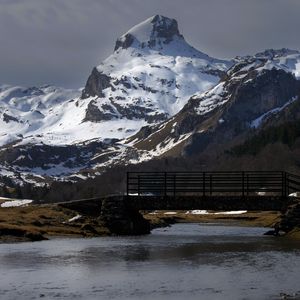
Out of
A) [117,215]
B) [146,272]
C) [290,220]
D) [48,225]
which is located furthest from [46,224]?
[146,272]

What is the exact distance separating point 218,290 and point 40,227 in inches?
1984

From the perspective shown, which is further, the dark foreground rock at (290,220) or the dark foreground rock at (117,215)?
the dark foreground rock at (117,215)

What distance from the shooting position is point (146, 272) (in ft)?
155

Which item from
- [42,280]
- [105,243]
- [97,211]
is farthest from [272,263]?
[97,211]

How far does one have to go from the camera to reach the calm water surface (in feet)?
128

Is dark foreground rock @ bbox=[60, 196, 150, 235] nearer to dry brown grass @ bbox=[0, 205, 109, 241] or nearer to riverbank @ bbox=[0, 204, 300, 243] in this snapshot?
riverbank @ bbox=[0, 204, 300, 243]

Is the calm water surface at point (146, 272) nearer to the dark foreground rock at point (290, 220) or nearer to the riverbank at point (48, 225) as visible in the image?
the riverbank at point (48, 225)

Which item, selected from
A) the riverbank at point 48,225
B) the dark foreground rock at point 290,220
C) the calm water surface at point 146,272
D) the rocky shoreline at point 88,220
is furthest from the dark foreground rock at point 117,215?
the calm water surface at point 146,272

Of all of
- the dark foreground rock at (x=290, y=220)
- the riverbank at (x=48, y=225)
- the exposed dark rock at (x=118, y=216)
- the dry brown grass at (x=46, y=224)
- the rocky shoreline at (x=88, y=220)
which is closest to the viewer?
the riverbank at (x=48, y=225)

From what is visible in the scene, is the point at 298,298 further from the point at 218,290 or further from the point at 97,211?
the point at 97,211

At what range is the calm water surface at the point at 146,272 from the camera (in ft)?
128

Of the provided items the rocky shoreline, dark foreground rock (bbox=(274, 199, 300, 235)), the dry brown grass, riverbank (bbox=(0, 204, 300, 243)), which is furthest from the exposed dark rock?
dark foreground rock (bbox=(274, 199, 300, 235))

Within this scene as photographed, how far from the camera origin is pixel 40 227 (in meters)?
87.4

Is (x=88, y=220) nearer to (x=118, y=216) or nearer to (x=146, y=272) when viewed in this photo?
(x=118, y=216)
